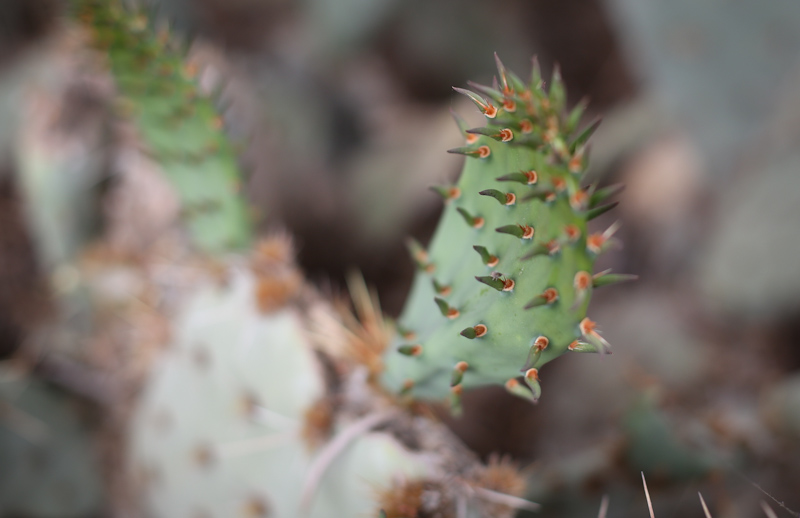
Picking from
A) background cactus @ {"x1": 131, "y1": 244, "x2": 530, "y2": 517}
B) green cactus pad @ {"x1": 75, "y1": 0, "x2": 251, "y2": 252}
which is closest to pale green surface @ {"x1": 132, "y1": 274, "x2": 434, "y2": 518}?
background cactus @ {"x1": 131, "y1": 244, "x2": 530, "y2": 517}

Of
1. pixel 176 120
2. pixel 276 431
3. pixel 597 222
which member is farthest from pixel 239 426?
pixel 597 222

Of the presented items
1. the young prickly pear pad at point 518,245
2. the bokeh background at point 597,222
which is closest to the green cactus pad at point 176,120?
the bokeh background at point 597,222

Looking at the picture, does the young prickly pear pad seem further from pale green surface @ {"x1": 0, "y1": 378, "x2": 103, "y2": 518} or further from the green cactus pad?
pale green surface @ {"x1": 0, "y1": 378, "x2": 103, "y2": 518}

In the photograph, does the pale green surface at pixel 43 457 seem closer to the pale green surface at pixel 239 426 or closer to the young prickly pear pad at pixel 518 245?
the pale green surface at pixel 239 426

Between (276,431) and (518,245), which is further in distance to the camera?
(276,431)

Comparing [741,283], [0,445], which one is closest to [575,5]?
[741,283]

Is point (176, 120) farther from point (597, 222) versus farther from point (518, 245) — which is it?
point (597, 222)
